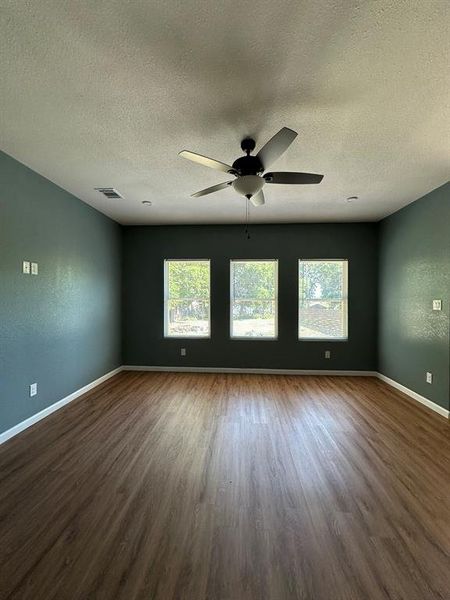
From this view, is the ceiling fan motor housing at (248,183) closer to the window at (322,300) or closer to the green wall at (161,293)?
the green wall at (161,293)

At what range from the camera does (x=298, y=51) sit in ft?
5.36

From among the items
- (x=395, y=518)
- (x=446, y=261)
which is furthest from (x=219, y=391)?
(x=446, y=261)

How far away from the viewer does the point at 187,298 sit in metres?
5.53

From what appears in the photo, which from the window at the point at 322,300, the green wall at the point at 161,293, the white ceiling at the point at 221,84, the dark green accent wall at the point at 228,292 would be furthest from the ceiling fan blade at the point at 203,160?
the window at the point at 322,300

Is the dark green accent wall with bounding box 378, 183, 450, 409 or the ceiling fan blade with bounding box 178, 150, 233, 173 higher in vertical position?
the ceiling fan blade with bounding box 178, 150, 233, 173

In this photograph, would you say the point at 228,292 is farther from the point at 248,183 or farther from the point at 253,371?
the point at 248,183

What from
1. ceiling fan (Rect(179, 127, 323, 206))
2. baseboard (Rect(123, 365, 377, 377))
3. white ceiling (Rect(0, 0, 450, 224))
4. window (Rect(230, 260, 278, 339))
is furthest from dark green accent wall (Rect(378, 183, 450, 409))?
ceiling fan (Rect(179, 127, 323, 206))

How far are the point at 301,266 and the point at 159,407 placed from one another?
3515 mm

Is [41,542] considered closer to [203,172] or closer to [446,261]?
[203,172]

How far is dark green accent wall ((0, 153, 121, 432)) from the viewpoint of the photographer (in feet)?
9.42

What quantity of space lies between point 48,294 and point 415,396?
5.08m

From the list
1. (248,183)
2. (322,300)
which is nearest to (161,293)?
(322,300)

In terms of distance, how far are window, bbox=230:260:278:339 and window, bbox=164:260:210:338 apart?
0.52 metres

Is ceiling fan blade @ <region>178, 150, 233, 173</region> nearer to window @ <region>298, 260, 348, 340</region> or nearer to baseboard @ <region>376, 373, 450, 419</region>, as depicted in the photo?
window @ <region>298, 260, 348, 340</region>
